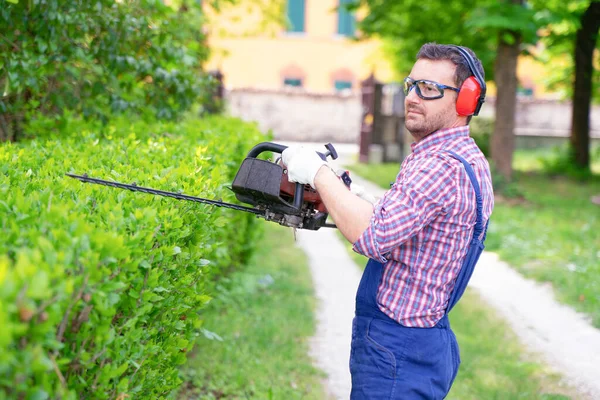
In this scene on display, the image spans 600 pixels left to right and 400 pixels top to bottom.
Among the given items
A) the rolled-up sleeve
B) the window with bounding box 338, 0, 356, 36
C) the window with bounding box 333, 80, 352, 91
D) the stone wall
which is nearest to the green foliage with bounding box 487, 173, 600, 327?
the rolled-up sleeve

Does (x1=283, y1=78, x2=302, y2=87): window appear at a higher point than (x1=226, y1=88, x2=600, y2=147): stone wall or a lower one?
higher

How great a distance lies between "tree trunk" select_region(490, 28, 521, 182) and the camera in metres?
12.7

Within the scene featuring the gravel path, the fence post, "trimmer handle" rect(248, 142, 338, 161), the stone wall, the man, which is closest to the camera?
the man

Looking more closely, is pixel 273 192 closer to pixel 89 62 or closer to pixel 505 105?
pixel 89 62

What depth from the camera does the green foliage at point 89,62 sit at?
475cm

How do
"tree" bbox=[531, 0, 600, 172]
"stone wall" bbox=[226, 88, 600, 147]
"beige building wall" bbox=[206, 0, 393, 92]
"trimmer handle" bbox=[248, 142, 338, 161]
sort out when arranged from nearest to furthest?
"trimmer handle" bbox=[248, 142, 338, 161], "tree" bbox=[531, 0, 600, 172], "stone wall" bbox=[226, 88, 600, 147], "beige building wall" bbox=[206, 0, 393, 92]

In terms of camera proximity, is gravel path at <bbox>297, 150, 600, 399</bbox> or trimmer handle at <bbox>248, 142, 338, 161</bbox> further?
gravel path at <bbox>297, 150, 600, 399</bbox>

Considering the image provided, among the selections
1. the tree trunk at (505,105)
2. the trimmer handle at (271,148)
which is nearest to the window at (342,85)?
the tree trunk at (505,105)

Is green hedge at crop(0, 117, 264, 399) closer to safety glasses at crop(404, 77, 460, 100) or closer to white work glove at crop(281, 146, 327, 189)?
white work glove at crop(281, 146, 327, 189)

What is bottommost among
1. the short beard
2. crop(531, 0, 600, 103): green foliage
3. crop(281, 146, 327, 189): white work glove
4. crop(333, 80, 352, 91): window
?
crop(281, 146, 327, 189): white work glove

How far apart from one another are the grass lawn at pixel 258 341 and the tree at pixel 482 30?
625 centimetres

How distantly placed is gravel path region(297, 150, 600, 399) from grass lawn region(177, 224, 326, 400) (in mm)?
147

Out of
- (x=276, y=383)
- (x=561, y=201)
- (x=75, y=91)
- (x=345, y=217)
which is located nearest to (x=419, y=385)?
(x=345, y=217)

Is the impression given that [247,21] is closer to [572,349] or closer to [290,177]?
[572,349]
